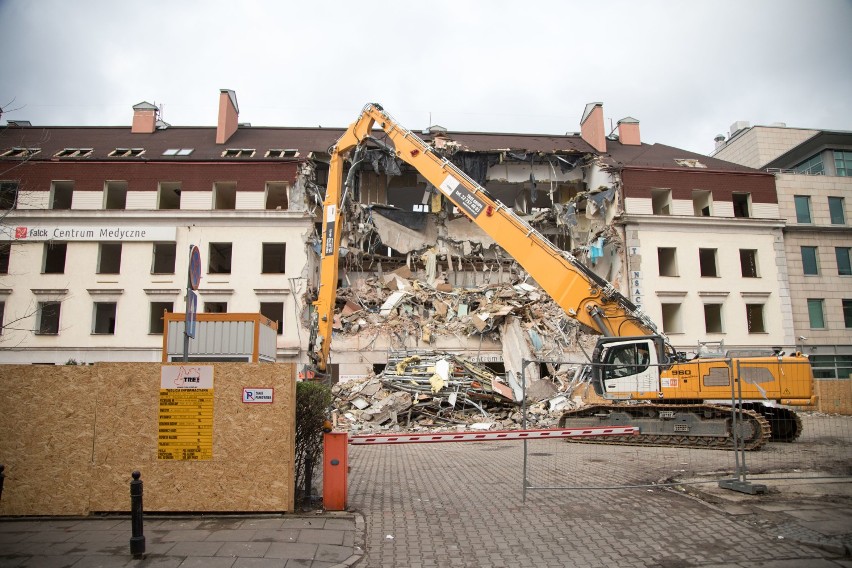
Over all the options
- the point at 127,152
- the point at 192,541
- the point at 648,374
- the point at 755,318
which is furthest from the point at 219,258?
the point at 755,318

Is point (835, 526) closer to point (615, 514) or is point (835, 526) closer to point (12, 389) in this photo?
point (615, 514)

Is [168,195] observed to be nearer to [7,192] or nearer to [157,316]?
[157,316]

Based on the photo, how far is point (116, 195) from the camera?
2927cm

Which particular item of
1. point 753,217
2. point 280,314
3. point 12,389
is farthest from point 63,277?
point 753,217

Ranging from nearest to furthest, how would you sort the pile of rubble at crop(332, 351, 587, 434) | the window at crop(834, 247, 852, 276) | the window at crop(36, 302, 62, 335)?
the pile of rubble at crop(332, 351, 587, 434)
the window at crop(36, 302, 62, 335)
the window at crop(834, 247, 852, 276)

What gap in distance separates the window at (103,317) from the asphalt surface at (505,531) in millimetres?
22977

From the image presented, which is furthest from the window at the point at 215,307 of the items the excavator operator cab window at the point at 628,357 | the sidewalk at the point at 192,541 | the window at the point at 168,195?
the sidewalk at the point at 192,541

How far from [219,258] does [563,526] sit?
89.6ft

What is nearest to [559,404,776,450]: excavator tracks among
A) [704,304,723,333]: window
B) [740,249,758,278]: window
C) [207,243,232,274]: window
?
[704,304,723,333]: window

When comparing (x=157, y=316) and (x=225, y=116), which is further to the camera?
(x=225, y=116)

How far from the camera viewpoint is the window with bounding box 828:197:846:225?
30.4 m

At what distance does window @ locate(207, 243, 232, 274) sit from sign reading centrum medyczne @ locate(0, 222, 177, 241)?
2278mm

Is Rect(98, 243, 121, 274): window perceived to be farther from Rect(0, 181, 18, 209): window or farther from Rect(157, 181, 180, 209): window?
Rect(0, 181, 18, 209): window

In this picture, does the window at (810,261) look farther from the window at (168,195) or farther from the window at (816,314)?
the window at (168,195)
